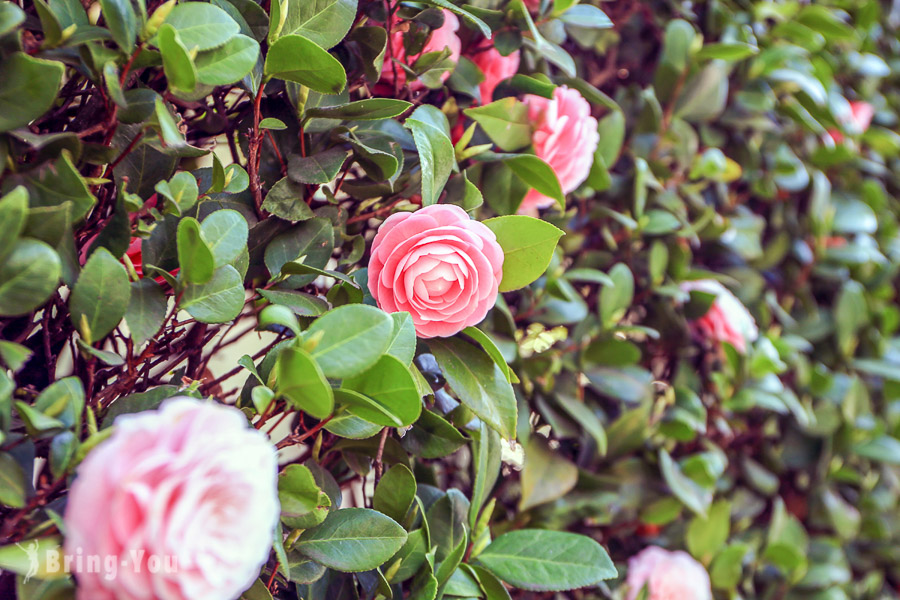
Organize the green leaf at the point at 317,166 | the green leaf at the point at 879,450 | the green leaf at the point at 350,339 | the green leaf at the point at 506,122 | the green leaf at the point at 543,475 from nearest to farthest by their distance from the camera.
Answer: the green leaf at the point at 350,339
the green leaf at the point at 317,166
the green leaf at the point at 506,122
the green leaf at the point at 543,475
the green leaf at the point at 879,450

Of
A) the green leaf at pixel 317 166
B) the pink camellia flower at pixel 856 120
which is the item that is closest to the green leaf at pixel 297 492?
the green leaf at pixel 317 166

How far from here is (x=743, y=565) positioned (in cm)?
99

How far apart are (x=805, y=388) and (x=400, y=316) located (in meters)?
0.96

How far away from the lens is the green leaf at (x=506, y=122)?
580mm

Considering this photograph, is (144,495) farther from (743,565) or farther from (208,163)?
(743,565)

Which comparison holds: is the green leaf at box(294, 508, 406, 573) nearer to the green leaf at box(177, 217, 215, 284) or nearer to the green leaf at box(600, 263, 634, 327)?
the green leaf at box(177, 217, 215, 284)

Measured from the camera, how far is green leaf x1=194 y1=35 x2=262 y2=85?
40 cm

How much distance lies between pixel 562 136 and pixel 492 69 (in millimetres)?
110

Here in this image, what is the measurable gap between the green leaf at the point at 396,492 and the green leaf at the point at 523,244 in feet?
0.56

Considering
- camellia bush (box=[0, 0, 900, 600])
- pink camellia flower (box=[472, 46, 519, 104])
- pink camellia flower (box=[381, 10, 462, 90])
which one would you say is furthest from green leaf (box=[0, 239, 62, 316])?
pink camellia flower (box=[472, 46, 519, 104])

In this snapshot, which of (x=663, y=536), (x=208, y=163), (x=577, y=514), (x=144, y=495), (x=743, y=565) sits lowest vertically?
(x=743, y=565)

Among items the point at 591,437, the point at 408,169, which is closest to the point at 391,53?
the point at 408,169

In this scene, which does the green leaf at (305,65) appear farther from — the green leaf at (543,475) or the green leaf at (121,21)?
the green leaf at (543,475)

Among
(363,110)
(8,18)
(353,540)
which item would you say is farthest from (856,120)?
(8,18)
